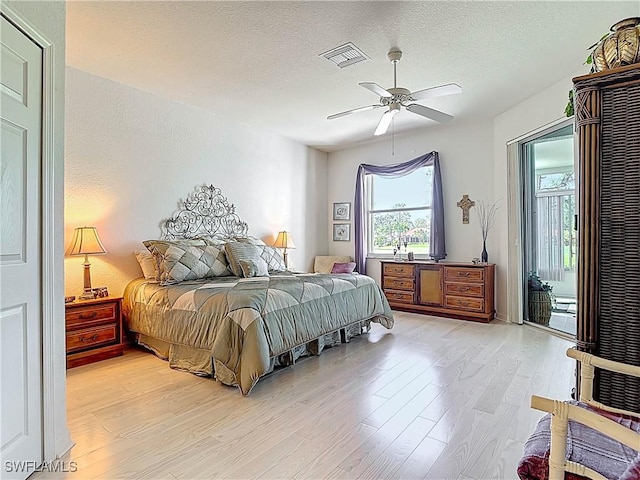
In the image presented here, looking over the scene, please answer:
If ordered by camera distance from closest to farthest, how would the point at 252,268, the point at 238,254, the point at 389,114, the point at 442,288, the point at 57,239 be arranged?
the point at 57,239, the point at 389,114, the point at 252,268, the point at 238,254, the point at 442,288

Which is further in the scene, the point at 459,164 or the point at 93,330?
the point at 459,164

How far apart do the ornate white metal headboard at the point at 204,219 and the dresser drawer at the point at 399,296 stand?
241 centimetres

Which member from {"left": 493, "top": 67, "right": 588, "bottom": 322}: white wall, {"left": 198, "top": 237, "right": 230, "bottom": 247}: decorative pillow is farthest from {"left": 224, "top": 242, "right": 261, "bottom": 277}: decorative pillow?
{"left": 493, "top": 67, "right": 588, "bottom": 322}: white wall

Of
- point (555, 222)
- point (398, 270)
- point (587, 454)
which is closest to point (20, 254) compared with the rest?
point (587, 454)

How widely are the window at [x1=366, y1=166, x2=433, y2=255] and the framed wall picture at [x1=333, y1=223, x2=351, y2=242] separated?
1.25 ft

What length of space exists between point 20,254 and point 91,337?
1.92 meters

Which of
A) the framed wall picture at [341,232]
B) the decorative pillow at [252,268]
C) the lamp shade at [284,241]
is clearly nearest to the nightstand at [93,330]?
the decorative pillow at [252,268]

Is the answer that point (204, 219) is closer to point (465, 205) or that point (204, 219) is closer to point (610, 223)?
point (465, 205)

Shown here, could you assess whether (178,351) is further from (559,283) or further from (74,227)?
(559,283)

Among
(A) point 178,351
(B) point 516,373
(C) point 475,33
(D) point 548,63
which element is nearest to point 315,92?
(C) point 475,33

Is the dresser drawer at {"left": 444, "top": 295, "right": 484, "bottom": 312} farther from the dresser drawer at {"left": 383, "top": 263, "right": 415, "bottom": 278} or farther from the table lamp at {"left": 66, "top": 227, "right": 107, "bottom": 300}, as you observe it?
the table lamp at {"left": 66, "top": 227, "right": 107, "bottom": 300}

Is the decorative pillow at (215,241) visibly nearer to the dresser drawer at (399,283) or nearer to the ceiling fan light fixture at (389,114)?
the ceiling fan light fixture at (389,114)

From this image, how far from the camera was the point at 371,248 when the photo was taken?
6.60 meters

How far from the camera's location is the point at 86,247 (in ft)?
10.9
